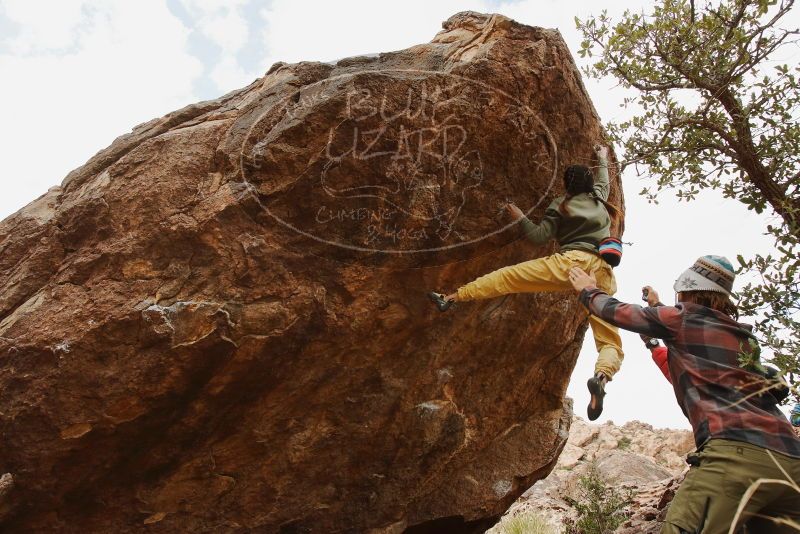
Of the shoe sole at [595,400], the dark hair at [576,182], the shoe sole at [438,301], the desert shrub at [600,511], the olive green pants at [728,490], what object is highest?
the dark hair at [576,182]

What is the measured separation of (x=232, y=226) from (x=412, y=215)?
1743mm

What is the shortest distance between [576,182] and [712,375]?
9.51 ft

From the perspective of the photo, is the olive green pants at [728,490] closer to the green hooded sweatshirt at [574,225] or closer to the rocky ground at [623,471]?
the green hooded sweatshirt at [574,225]

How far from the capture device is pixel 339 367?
685 cm

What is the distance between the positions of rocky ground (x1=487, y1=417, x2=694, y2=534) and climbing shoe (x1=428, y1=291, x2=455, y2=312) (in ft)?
14.5

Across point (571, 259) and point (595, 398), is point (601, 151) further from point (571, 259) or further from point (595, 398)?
point (595, 398)

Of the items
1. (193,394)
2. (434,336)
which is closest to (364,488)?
(434,336)

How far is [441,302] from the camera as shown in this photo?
21.8ft

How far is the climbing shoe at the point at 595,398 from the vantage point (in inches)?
229

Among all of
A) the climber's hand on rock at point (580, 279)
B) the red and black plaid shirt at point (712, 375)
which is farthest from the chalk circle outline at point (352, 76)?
the red and black plaid shirt at point (712, 375)

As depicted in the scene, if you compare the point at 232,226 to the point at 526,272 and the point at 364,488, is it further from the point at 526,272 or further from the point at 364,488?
the point at 364,488

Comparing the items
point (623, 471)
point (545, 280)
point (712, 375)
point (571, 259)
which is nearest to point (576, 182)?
point (571, 259)

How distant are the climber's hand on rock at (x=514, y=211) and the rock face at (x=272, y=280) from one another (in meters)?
0.11

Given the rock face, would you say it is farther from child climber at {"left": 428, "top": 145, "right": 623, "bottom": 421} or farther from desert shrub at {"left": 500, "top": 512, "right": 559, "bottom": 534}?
desert shrub at {"left": 500, "top": 512, "right": 559, "bottom": 534}
